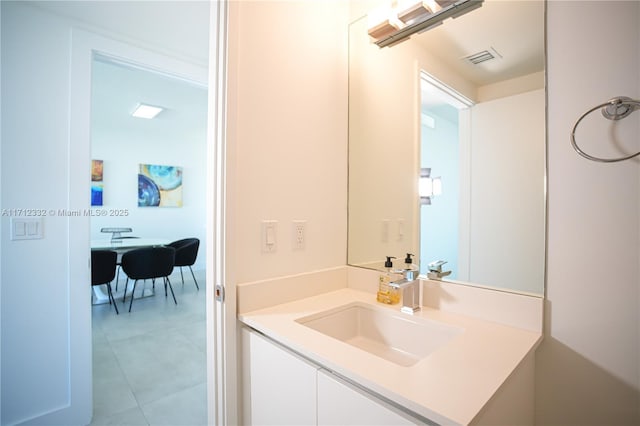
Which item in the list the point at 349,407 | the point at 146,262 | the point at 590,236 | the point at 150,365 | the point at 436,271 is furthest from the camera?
the point at 146,262

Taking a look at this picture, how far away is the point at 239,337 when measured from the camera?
3.60ft

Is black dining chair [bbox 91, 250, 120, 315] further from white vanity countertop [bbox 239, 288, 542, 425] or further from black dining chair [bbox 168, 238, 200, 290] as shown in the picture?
white vanity countertop [bbox 239, 288, 542, 425]

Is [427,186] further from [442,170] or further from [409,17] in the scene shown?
[409,17]

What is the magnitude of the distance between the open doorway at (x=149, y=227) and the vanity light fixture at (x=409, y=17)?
137cm

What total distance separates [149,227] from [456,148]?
522 centimetres

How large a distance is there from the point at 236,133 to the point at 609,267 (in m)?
1.21

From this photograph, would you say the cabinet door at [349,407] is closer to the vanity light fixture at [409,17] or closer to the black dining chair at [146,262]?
the vanity light fixture at [409,17]

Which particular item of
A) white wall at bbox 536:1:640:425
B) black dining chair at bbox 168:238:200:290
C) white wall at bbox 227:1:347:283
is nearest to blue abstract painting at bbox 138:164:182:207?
black dining chair at bbox 168:238:200:290

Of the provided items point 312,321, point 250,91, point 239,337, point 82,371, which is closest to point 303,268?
point 312,321

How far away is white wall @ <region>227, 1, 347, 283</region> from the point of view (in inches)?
43.7

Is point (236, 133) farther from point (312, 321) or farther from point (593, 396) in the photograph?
point (593, 396)

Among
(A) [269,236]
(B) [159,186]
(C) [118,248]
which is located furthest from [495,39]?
(B) [159,186]

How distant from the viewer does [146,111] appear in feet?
13.0

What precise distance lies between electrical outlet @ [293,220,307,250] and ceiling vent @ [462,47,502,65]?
2.97 feet
